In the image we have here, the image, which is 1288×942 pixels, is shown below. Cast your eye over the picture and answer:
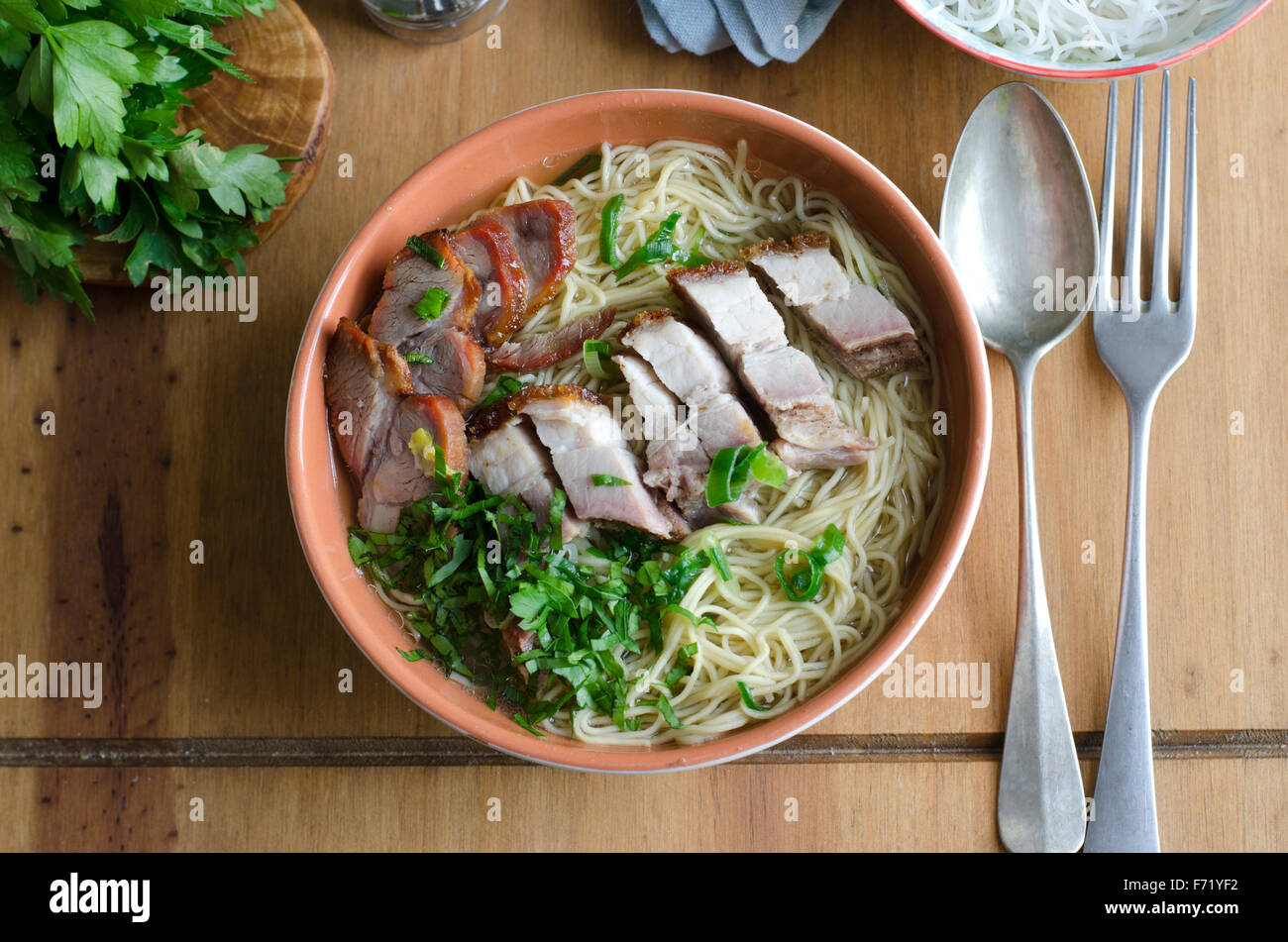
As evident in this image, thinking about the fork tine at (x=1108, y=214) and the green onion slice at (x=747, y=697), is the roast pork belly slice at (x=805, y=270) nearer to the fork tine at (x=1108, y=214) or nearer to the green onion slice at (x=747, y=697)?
the fork tine at (x=1108, y=214)

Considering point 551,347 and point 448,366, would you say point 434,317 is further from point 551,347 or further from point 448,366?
point 551,347

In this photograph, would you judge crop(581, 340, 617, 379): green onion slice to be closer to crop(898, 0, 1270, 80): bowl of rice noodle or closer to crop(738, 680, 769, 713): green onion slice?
crop(738, 680, 769, 713): green onion slice

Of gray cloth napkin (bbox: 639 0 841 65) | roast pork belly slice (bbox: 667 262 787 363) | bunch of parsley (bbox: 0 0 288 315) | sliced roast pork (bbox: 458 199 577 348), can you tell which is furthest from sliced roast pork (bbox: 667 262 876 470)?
bunch of parsley (bbox: 0 0 288 315)

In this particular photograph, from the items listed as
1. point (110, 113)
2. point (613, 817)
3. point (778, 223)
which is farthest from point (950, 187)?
point (110, 113)

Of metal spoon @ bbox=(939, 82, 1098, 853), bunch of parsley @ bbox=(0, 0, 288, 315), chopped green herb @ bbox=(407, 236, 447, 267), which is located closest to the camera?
bunch of parsley @ bbox=(0, 0, 288, 315)

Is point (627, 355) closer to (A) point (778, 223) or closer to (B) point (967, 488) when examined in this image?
(A) point (778, 223)

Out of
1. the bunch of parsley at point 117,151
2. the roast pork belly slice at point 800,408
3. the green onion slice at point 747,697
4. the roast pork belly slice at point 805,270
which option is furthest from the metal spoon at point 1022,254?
the bunch of parsley at point 117,151

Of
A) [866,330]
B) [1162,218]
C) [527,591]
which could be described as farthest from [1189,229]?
[527,591]
